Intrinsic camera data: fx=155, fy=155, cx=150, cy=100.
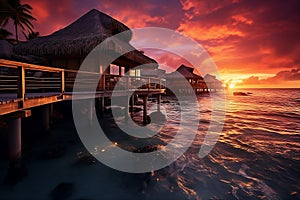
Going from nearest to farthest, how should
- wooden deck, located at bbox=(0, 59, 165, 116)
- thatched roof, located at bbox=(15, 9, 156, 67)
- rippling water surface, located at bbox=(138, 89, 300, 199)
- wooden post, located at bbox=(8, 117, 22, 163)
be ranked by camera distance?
wooden deck, located at bbox=(0, 59, 165, 116) → wooden post, located at bbox=(8, 117, 22, 163) → rippling water surface, located at bbox=(138, 89, 300, 199) → thatched roof, located at bbox=(15, 9, 156, 67)

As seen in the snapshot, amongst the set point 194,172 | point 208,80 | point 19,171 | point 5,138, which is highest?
point 208,80

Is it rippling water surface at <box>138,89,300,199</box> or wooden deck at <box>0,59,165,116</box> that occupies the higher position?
wooden deck at <box>0,59,165,116</box>

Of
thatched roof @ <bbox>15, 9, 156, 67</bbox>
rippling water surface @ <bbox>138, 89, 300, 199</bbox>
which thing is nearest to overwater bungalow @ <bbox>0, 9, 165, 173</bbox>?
thatched roof @ <bbox>15, 9, 156, 67</bbox>

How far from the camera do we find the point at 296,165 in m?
6.72

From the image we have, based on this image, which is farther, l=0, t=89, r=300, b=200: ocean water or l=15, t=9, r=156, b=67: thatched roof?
l=15, t=9, r=156, b=67: thatched roof

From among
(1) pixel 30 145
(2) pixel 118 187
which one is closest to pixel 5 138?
(1) pixel 30 145

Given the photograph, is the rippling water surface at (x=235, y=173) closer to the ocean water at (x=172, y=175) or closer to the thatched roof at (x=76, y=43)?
the ocean water at (x=172, y=175)

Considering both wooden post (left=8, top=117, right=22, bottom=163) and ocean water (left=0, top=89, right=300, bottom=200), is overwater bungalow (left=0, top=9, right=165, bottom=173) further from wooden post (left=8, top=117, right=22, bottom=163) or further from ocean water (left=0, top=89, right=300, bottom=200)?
ocean water (left=0, top=89, right=300, bottom=200)

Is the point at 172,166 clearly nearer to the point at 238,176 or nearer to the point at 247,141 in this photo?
the point at 238,176

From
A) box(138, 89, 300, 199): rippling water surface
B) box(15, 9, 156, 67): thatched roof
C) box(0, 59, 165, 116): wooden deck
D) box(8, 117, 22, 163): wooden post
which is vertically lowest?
box(138, 89, 300, 199): rippling water surface

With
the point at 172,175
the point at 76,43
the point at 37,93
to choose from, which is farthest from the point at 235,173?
the point at 76,43

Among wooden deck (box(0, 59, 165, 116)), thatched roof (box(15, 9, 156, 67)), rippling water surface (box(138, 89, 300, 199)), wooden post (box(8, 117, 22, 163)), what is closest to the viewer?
wooden deck (box(0, 59, 165, 116))

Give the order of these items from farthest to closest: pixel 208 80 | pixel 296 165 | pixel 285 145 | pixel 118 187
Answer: pixel 208 80 → pixel 285 145 → pixel 296 165 → pixel 118 187

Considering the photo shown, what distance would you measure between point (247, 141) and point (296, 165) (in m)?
3.23
